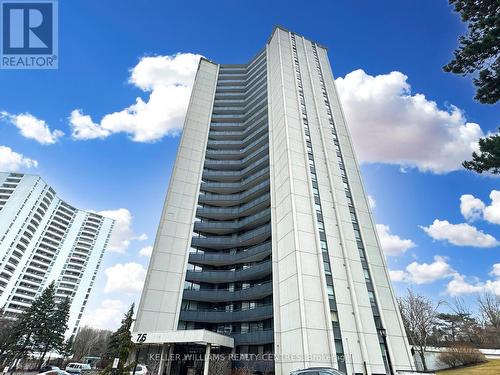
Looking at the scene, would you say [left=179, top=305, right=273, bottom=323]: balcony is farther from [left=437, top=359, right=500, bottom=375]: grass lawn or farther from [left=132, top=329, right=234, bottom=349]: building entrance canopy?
[left=437, top=359, right=500, bottom=375]: grass lawn

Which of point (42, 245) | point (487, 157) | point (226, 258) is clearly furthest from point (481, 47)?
point (42, 245)

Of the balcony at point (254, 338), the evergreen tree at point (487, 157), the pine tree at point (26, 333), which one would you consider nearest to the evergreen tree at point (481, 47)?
the evergreen tree at point (487, 157)

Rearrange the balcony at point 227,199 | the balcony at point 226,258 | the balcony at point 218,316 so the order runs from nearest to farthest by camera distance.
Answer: the balcony at point 218,316 → the balcony at point 226,258 → the balcony at point 227,199

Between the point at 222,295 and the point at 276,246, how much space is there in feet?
34.4

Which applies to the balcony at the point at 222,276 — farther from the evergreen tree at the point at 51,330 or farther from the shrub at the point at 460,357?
the evergreen tree at the point at 51,330

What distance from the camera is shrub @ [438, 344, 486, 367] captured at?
34.3 meters

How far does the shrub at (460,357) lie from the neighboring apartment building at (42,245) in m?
121

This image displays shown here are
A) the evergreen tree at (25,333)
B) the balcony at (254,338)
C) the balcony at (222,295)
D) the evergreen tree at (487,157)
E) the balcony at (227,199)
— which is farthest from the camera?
the evergreen tree at (25,333)

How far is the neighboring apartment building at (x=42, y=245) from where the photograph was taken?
101 meters

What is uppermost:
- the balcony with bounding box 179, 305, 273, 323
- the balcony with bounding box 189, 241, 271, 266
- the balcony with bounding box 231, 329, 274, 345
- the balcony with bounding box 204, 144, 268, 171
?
the balcony with bounding box 204, 144, 268, 171

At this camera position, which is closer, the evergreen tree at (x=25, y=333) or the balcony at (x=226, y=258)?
the balcony at (x=226, y=258)

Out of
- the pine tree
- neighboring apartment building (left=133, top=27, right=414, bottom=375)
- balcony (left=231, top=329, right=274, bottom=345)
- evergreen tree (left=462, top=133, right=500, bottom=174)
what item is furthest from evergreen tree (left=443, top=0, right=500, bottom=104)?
the pine tree

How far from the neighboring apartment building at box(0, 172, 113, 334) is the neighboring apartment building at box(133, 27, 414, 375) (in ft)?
301

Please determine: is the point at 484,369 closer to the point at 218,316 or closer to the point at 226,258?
the point at 218,316
